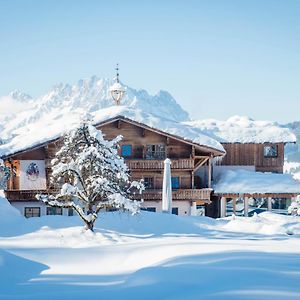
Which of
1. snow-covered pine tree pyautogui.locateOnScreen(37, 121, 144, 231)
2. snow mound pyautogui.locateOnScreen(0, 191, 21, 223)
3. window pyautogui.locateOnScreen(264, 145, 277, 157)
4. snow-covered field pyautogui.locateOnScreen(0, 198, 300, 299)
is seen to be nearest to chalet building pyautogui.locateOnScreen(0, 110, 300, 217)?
window pyautogui.locateOnScreen(264, 145, 277, 157)

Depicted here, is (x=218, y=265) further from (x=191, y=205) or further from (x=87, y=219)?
(x=191, y=205)

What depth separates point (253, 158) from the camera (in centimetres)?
3659

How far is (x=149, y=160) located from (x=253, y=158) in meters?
11.5

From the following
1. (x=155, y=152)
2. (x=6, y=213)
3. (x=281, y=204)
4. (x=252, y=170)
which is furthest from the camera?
(x=281, y=204)

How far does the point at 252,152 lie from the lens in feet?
120

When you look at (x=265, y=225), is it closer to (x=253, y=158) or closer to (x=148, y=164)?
(x=148, y=164)

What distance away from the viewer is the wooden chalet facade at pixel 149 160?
29062 millimetres

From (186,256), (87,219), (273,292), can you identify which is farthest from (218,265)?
(87,219)

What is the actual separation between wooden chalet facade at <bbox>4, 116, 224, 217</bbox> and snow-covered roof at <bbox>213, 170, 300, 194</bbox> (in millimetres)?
2766

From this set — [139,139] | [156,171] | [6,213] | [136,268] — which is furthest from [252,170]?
[136,268]

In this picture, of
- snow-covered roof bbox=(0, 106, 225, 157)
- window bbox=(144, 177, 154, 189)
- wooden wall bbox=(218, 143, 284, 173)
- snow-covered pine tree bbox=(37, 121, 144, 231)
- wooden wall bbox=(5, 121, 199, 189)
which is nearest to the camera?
snow-covered pine tree bbox=(37, 121, 144, 231)

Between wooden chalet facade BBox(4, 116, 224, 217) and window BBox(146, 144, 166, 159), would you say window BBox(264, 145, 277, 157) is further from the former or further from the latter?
window BBox(146, 144, 166, 159)

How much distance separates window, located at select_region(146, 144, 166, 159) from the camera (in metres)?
30.5

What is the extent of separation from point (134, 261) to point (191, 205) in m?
19.4
